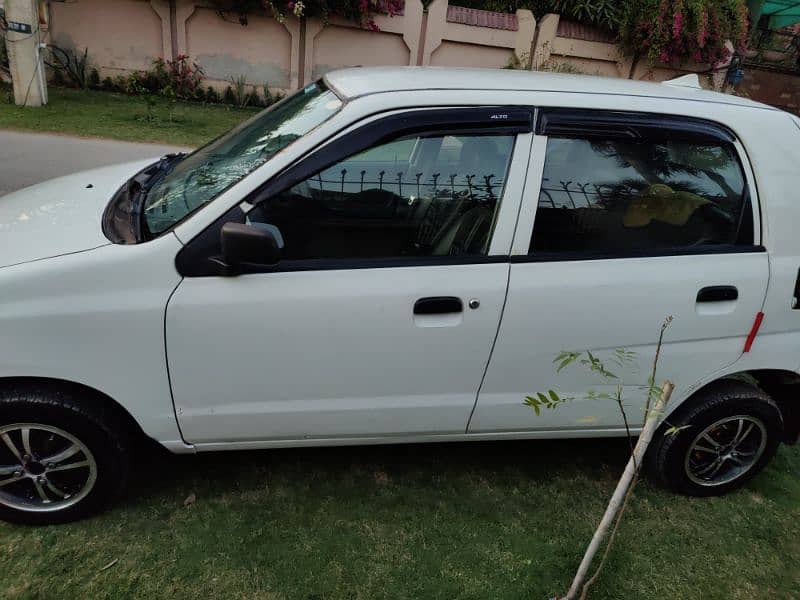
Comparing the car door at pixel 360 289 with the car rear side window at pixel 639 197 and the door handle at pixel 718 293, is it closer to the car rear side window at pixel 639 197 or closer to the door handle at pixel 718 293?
the car rear side window at pixel 639 197

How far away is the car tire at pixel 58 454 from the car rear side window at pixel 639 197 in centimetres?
181

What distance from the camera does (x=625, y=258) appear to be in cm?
247

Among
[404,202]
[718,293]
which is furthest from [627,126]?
[404,202]

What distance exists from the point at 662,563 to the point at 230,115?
34.3ft

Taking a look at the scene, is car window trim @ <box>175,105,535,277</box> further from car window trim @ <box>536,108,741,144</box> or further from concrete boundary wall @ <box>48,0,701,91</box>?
concrete boundary wall @ <box>48,0,701,91</box>

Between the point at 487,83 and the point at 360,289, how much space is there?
101 centimetres

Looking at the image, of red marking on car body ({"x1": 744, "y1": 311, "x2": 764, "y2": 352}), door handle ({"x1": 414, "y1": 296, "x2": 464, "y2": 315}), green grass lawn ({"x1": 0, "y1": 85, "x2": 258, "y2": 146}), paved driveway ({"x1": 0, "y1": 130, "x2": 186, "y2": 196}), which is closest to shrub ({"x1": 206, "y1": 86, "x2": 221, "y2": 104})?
green grass lawn ({"x1": 0, "y1": 85, "x2": 258, "y2": 146})

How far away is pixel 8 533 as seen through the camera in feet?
8.02

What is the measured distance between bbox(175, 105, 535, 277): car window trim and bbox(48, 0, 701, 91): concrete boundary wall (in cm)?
983

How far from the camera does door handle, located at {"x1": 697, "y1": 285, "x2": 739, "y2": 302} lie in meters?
2.49

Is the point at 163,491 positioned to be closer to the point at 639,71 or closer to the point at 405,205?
the point at 405,205

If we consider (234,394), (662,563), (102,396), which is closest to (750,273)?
(662,563)

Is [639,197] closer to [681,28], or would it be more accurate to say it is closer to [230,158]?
[230,158]

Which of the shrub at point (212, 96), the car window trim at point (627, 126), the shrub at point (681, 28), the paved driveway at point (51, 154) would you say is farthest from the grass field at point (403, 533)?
the shrub at point (681, 28)
